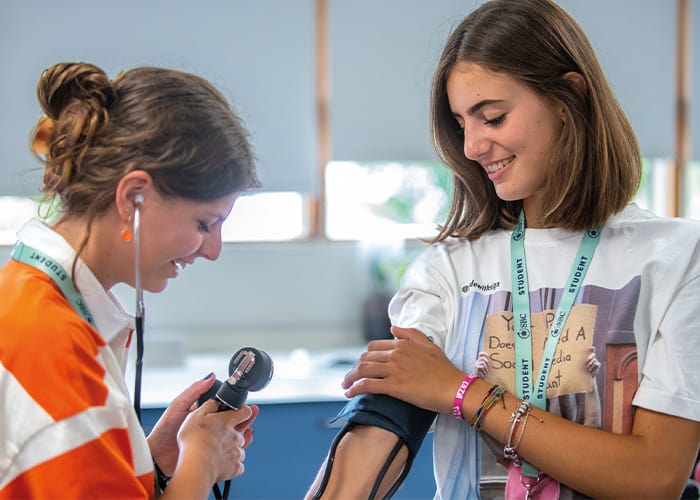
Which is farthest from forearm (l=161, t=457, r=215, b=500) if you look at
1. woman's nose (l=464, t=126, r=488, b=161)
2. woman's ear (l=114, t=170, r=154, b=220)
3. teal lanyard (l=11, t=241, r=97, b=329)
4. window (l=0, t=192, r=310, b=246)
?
window (l=0, t=192, r=310, b=246)

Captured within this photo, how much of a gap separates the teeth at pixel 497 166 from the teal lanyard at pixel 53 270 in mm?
746

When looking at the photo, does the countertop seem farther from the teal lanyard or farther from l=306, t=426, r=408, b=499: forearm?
the teal lanyard

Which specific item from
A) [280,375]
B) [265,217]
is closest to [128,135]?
[280,375]

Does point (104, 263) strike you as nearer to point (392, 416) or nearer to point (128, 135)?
point (128, 135)

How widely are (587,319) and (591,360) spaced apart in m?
0.07

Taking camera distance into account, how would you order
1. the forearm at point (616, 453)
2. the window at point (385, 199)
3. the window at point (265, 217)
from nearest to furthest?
the forearm at point (616, 453) → the window at point (265, 217) → the window at point (385, 199)

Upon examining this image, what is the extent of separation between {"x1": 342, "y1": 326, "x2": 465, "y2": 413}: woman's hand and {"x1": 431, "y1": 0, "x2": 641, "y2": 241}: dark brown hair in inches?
13.3

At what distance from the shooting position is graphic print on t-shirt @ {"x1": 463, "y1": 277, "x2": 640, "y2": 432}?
1.36 meters

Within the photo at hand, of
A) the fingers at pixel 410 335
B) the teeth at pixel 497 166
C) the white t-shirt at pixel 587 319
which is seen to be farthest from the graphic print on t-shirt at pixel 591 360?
the teeth at pixel 497 166

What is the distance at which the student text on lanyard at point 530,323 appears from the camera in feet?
4.55

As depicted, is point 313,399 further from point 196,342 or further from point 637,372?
point 637,372

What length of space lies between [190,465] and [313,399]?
185 centimetres

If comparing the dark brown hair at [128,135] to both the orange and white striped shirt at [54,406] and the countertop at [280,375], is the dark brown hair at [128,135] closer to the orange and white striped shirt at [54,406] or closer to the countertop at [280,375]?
the orange and white striped shirt at [54,406]

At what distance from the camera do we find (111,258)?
121 cm
